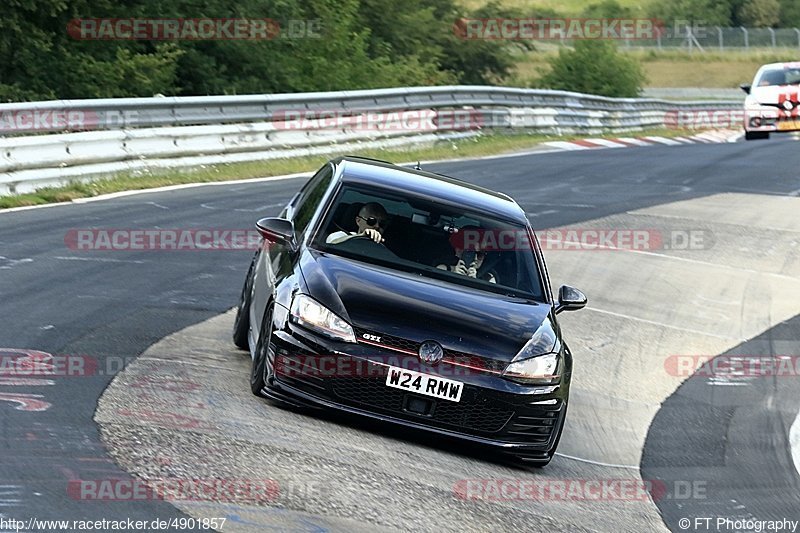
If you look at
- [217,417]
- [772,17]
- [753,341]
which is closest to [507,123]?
[753,341]

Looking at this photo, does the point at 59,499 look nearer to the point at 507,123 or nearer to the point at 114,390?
the point at 114,390

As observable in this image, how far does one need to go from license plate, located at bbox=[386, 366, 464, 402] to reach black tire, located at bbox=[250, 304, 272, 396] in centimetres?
79

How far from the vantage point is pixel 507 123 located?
108 ft

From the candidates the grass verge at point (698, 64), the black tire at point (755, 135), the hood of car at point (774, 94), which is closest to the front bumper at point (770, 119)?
the hood of car at point (774, 94)

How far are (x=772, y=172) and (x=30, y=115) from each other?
14654 mm

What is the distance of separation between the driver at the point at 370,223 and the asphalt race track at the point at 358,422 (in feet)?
3.73

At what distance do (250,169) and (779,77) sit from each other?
1620 centimetres

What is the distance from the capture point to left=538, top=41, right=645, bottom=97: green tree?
5231 centimetres

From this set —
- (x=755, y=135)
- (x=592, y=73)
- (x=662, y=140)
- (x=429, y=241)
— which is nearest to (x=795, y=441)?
(x=429, y=241)

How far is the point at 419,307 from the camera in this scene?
790 centimetres

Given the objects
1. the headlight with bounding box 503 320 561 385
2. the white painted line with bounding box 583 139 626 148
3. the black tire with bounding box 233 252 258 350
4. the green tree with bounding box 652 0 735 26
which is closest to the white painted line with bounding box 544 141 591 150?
the white painted line with bounding box 583 139 626 148

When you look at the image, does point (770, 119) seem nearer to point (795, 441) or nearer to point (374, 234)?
point (795, 441)

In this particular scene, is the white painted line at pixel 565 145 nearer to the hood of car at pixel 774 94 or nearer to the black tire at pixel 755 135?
the hood of car at pixel 774 94

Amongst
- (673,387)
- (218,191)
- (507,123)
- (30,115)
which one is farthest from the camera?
(507,123)
